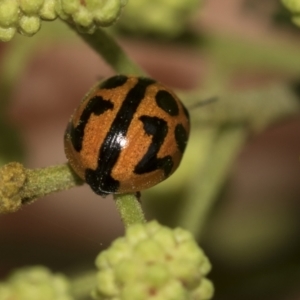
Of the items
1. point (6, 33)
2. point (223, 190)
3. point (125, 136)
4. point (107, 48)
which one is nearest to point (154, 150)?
point (125, 136)

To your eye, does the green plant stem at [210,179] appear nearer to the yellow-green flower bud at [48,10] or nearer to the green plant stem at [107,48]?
the green plant stem at [107,48]

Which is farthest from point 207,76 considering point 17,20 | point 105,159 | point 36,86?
point 36,86

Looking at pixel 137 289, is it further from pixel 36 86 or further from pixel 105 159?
pixel 36 86

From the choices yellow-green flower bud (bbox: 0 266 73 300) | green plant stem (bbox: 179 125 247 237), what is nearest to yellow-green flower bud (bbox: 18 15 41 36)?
yellow-green flower bud (bbox: 0 266 73 300)

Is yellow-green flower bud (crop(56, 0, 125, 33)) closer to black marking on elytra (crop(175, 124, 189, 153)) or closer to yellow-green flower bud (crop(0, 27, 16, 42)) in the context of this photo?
yellow-green flower bud (crop(0, 27, 16, 42))

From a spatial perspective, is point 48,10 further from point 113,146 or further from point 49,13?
point 113,146
